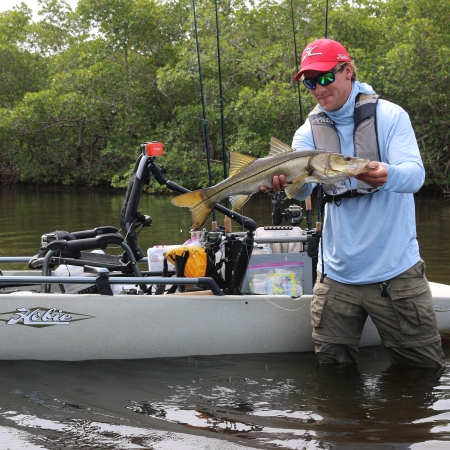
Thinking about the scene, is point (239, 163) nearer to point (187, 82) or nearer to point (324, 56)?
point (324, 56)

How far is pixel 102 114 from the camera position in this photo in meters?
27.3

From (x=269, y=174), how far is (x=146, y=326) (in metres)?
1.82

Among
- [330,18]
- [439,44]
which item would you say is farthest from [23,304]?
[330,18]

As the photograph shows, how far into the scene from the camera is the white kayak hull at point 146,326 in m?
4.11

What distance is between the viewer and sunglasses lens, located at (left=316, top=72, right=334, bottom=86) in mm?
3016

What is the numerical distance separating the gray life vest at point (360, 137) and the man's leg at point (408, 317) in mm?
556

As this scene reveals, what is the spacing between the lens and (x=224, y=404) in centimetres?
354

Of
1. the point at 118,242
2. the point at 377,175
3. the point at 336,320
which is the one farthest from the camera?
the point at 118,242

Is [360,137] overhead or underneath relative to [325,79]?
underneath

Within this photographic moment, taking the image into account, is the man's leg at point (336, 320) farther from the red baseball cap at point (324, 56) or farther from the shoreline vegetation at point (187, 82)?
the shoreline vegetation at point (187, 82)

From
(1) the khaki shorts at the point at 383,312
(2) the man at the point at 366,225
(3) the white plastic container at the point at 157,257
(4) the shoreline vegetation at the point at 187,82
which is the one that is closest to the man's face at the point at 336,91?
(2) the man at the point at 366,225

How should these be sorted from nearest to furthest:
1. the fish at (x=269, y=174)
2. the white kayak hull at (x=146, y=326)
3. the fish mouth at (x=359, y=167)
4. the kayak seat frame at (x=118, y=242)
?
the fish mouth at (x=359, y=167)
the fish at (x=269, y=174)
the white kayak hull at (x=146, y=326)
the kayak seat frame at (x=118, y=242)

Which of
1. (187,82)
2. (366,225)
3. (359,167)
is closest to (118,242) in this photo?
(366,225)

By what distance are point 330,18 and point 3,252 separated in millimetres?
15852
